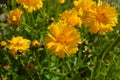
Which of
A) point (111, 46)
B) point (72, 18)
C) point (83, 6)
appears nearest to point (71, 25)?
point (72, 18)

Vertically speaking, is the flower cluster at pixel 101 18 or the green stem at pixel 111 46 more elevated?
the flower cluster at pixel 101 18

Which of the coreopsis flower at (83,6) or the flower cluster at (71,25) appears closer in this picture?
the flower cluster at (71,25)

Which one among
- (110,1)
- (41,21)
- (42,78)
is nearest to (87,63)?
(42,78)

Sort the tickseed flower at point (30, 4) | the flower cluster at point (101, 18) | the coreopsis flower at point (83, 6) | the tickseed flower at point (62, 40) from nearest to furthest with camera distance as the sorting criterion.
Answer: the tickseed flower at point (62, 40) < the flower cluster at point (101, 18) < the coreopsis flower at point (83, 6) < the tickseed flower at point (30, 4)

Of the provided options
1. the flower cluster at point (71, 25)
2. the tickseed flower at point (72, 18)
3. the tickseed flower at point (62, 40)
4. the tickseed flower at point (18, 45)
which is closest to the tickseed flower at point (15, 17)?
the flower cluster at point (71, 25)

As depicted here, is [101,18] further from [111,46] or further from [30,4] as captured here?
[30,4]

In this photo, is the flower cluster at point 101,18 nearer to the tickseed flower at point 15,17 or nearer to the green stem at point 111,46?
the green stem at point 111,46
